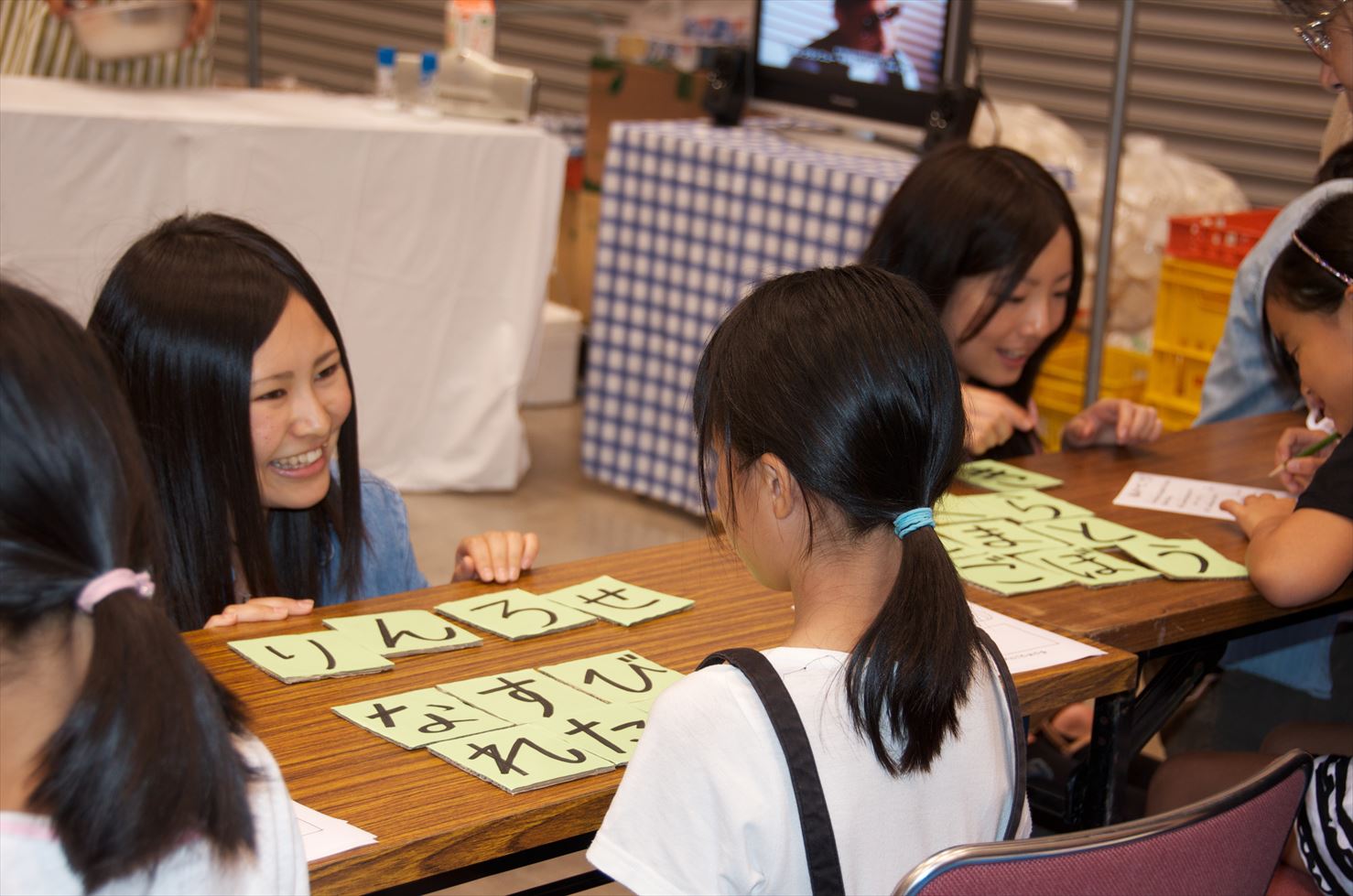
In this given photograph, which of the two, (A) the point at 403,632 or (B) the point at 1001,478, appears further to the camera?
(B) the point at 1001,478

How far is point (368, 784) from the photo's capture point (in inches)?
57.4

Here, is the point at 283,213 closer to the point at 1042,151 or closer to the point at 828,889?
the point at 1042,151

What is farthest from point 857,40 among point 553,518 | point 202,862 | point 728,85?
point 202,862

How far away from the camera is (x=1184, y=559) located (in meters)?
2.24

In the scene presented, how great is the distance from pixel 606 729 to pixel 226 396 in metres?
0.74

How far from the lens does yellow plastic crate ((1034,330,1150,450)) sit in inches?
174

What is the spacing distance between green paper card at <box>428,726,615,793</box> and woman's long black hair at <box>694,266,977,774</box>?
32 cm

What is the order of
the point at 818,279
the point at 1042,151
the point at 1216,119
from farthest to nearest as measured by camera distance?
the point at 1216,119, the point at 1042,151, the point at 818,279

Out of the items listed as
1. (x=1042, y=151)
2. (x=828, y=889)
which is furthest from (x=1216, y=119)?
(x=828, y=889)

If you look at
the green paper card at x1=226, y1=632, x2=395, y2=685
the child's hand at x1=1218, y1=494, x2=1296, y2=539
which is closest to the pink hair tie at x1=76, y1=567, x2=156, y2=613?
the green paper card at x1=226, y1=632, x2=395, y2=685

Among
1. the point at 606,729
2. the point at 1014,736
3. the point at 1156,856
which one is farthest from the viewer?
A: the point at 606,729

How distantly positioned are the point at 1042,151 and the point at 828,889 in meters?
4.28

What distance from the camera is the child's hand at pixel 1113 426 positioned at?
2.83m

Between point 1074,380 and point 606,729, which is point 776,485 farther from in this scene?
point 1074,380
